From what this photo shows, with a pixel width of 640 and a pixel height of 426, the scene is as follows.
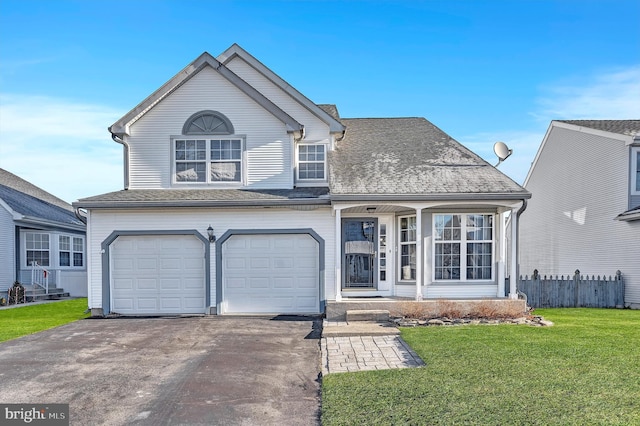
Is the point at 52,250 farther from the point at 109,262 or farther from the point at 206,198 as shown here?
the point at 206,198

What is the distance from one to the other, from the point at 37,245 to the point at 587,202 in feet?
77.8

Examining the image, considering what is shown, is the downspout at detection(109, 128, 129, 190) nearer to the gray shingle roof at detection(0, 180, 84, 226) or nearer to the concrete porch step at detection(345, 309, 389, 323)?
the concrete porch step at detection(345, 309, 389, 323)

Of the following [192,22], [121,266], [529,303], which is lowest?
[529,303]

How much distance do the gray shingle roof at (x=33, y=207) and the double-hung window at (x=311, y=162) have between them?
12.4 meters

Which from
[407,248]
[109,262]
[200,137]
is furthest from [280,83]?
[109,262]

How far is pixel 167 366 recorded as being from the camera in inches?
276

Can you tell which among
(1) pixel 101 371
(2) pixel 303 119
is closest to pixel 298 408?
(1) pixel 101 371

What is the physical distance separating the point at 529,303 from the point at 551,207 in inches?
321

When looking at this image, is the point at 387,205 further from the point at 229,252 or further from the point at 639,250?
the point at 639,250

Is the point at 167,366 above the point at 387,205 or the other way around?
the other way around

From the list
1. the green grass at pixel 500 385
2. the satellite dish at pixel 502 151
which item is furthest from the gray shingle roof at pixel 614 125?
the green grass at pixel 500 385

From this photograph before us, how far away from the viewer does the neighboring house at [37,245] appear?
17.4 meters

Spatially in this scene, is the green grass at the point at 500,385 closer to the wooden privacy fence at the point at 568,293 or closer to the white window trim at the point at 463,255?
the white window trim at the point at 463,255

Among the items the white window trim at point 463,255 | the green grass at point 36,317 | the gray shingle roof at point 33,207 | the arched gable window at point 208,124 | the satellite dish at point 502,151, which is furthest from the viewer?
the gray shingle roof at point 33,207
